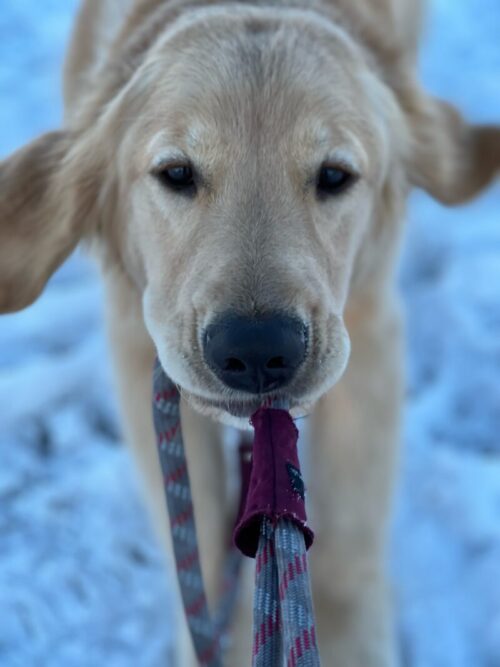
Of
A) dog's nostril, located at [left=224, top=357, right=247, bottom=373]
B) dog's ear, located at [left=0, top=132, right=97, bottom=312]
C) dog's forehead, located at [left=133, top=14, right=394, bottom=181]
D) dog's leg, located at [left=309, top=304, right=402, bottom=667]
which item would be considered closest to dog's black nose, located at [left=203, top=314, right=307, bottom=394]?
dog's nostril, located at [left=224, top=357, right=247, bottom=373]

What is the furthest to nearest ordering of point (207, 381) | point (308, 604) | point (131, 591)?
point (131, 591), point (207, 381), point (308, 604)

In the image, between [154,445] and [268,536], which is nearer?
[268,536]

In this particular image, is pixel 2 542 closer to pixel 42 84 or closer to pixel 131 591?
pixel 131 591

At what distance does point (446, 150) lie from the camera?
258 centimetres

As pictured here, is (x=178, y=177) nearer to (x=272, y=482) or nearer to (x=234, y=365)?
(x=234, y=365)

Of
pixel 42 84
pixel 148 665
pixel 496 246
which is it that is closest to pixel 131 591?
pixel 148 665

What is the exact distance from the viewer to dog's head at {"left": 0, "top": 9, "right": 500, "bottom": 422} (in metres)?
1.63

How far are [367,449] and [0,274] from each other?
1067 millimetres

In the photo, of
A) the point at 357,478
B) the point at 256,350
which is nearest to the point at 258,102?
the point at 256,350

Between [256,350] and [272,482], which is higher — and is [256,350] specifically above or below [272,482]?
above

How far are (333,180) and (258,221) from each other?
0.79 ft

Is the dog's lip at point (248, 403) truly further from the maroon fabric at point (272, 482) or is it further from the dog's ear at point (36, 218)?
the dog's ear at point (36, 218)

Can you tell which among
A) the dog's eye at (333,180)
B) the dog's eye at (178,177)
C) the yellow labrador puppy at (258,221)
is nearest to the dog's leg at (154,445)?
the yellow labrador puppy at (258,221)

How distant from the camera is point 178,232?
187 centimetres
